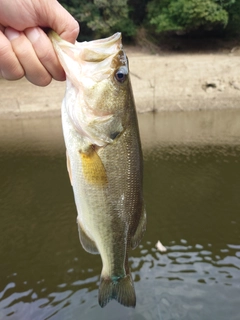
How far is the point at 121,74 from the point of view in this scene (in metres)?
2.14

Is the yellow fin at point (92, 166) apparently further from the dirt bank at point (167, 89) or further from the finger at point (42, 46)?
the dirt bank at point (167, 89)

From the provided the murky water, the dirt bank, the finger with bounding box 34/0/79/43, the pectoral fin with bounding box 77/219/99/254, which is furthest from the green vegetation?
the pectoral fin with bounding box 77/219/99/254

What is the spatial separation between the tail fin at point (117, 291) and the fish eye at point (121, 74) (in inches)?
51.7

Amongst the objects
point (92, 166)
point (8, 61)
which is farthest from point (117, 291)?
point (8, 61)

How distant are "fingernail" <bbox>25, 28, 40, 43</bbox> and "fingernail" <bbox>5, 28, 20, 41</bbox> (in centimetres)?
6

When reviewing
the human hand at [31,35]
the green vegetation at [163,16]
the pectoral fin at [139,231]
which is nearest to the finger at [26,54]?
the human hand at [31,35]

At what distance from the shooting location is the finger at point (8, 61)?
1981 mm

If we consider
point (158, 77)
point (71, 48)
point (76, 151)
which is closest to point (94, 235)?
point (76, 151)

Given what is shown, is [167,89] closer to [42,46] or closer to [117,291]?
[117,291]

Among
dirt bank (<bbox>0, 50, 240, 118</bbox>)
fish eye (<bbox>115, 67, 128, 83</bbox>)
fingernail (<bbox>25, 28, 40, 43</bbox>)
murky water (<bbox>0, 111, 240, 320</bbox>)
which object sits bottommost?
dirt bank (<bbox>0, 50, 240, 118</bbox>)

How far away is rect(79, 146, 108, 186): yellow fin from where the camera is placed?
215 centimetres

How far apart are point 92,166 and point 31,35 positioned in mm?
803

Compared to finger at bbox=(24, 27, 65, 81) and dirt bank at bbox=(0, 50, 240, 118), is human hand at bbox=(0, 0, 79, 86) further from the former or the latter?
dirt bank at bbox=(0, 50, 240, 118)

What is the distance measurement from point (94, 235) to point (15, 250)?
6709mm
